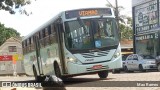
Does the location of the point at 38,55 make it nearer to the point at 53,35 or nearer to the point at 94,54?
the point at 53,35

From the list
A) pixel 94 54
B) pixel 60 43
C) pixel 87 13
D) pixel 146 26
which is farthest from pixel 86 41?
pixel 146 26

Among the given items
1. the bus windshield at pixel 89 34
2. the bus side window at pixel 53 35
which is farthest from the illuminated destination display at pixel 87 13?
the bus side window at pixel 53 35

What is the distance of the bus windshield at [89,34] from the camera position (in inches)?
679

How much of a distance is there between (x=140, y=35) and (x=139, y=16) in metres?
2.02

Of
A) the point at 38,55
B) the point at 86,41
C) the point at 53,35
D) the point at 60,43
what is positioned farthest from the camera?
the point at 38,55

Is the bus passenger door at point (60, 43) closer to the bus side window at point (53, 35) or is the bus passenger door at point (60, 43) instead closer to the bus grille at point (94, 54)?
the bus side window at point (53, 35)

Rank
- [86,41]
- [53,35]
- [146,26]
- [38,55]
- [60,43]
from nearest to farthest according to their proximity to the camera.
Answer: [86,41] → [60,43] → [53,35] → [38,55] → [146,26]

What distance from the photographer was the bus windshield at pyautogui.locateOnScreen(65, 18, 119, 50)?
17234 millimetres

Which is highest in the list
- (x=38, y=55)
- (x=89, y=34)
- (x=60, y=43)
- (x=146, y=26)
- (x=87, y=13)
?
(x=146, y=26)

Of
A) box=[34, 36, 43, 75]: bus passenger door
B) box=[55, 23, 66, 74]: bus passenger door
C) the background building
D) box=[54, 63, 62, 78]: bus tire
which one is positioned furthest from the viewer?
the background building

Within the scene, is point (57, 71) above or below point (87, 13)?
A: below

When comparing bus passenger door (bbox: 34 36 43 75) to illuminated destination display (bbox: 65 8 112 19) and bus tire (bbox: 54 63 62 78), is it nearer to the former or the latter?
bus tire (bbox: 54 63 62 78)

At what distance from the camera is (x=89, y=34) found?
1728 centimetres

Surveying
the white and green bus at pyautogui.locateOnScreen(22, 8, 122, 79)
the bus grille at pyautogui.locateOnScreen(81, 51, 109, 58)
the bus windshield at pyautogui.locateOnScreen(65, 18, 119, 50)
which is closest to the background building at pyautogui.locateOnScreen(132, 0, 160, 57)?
the white and green bus at pyautogui.locateOnScreen(22, 8, 122, 79)
